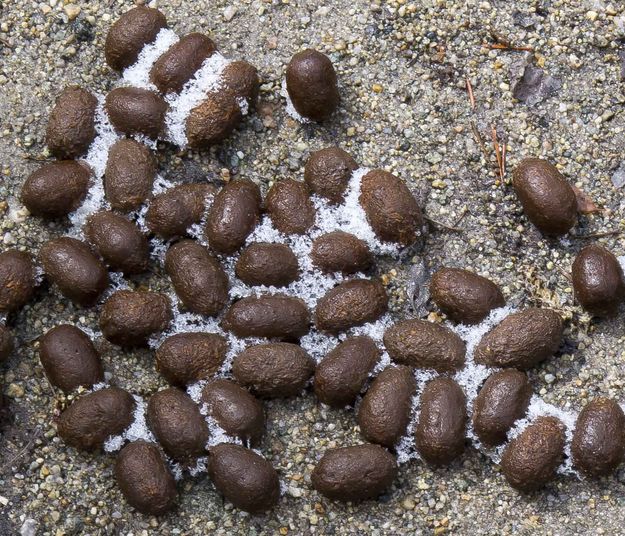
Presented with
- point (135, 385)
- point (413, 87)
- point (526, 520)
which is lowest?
point (526, 520)

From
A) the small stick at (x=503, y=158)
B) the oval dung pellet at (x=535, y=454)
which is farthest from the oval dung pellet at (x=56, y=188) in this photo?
the oval dung pellet at (x=535, y=454)

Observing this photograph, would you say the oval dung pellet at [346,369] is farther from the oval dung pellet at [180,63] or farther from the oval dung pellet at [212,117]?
the oval dung pellet at [180,63]

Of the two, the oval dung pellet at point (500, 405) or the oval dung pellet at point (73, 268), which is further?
the oval dung pellet at point (73, 268)

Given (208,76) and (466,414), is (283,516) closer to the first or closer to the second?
(466,414)

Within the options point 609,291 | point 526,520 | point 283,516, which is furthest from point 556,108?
point 283,516

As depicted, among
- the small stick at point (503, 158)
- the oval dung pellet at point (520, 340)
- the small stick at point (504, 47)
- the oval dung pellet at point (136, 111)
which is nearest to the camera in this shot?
the oval dung pellet at point (520, 340)

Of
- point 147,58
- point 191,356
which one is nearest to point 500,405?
point 191,356
